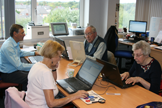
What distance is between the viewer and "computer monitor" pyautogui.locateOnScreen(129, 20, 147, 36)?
16.1 ft

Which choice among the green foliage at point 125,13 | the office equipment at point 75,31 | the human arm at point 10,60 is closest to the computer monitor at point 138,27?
the green foliage at point 125,13

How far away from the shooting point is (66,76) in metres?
2.20

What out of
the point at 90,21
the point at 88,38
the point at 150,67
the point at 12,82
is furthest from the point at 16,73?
the point at 90,21

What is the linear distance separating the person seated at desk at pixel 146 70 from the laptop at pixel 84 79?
0.40 meters

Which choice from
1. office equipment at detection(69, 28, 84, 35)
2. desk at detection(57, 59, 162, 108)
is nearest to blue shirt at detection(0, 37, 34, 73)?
desk at detection(57, 59, 162, 108)

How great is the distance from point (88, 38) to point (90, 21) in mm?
1868

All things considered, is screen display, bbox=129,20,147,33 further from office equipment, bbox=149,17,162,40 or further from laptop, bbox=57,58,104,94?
laptop, bbox=57,58,104,94

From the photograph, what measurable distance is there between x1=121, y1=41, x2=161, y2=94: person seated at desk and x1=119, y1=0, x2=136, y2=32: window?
3552 mm

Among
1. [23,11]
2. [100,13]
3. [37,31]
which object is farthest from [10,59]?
[100,13]

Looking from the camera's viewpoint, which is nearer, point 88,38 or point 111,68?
point 111,68

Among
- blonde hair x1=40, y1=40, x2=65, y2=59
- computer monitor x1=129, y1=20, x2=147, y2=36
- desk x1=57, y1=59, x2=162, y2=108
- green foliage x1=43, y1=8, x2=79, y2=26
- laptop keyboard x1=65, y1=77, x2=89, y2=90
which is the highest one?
green foliage x1=43, y1=8, x2=79, y2=26

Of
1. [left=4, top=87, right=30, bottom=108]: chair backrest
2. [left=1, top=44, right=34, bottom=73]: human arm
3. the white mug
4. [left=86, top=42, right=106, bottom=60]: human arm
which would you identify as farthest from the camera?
[left=86, top=42, right=106, bottom=60]: human arm

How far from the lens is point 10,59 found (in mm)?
2477

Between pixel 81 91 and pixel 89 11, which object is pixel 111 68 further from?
pixel 89 11
